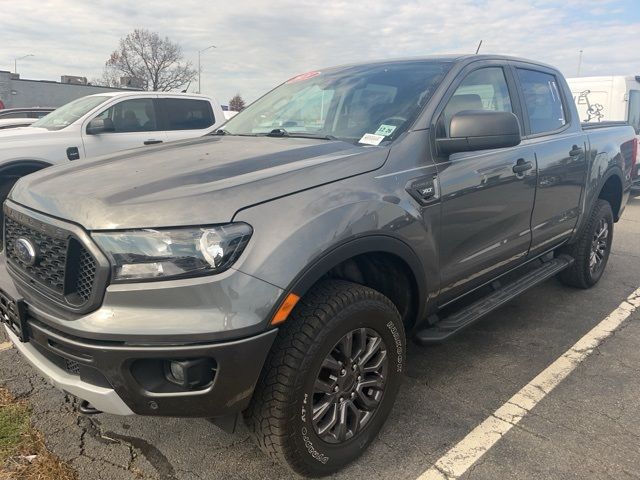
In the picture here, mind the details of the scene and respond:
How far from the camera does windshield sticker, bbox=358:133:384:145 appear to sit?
2596 mm

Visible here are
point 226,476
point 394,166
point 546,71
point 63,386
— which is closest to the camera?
point 63,386

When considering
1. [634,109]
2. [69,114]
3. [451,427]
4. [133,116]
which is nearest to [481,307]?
[451,427]

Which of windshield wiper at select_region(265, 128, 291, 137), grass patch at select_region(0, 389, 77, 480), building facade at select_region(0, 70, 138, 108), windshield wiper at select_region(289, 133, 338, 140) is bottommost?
grass patch at select_region(0, 389, 77, 480)

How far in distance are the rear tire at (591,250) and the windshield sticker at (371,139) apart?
267cm

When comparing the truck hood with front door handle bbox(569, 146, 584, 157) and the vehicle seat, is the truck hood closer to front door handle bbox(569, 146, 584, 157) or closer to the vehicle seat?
front door handle bbox(569, 146, 584, 157)

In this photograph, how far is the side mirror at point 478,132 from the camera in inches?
102

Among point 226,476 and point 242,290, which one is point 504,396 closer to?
point 226,476

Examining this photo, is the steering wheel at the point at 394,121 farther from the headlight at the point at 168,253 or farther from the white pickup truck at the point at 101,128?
the white pickup truck at the point at 101,128

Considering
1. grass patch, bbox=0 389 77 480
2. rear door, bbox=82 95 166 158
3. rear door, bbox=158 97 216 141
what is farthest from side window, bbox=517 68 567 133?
rear door, bbox=158 97 216 141

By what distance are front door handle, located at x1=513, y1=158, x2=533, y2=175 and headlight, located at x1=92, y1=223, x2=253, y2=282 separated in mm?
2105

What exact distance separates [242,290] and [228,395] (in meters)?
0.40

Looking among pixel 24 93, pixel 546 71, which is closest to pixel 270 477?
pixel 546 71

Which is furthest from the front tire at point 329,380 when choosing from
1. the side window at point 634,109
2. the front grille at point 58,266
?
the side window at point 634,109

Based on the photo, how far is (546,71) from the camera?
164 inches
